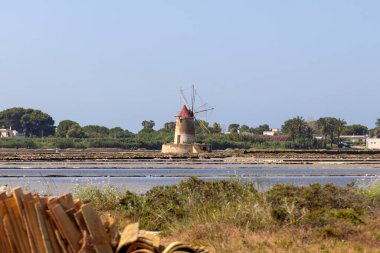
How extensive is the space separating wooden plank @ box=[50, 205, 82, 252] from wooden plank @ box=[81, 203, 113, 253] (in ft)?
0.43

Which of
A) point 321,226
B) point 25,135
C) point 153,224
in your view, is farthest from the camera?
point 25,135

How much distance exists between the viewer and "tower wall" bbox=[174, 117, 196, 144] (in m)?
83.1

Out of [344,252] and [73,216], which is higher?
[73,216]

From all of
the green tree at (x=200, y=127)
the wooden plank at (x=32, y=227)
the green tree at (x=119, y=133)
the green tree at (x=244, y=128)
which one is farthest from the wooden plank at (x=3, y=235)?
the green tree at (x=244, y=128)

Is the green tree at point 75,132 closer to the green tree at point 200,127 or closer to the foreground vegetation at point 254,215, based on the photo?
the green tree at point 200,127

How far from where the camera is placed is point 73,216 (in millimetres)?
7336

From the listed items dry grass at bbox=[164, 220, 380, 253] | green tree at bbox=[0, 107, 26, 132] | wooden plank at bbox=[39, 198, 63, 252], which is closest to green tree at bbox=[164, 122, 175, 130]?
green tree at bbox=[0, 107, 26, 132]

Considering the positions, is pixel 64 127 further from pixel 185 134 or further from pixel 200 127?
pixel 185 134

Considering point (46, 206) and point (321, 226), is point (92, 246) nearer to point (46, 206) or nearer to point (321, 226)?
point (46, 206)

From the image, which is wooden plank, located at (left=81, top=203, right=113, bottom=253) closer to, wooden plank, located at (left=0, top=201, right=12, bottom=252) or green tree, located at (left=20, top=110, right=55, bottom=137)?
wooden plank, located at (left=0, top=201, right=12, bottom=252)

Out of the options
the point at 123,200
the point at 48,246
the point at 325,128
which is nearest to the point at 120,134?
the point at 325,128

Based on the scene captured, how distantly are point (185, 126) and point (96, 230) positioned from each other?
76.0m

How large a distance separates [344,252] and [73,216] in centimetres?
461

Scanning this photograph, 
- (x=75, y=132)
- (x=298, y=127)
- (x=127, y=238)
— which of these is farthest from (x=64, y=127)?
(x=127, y=238)
